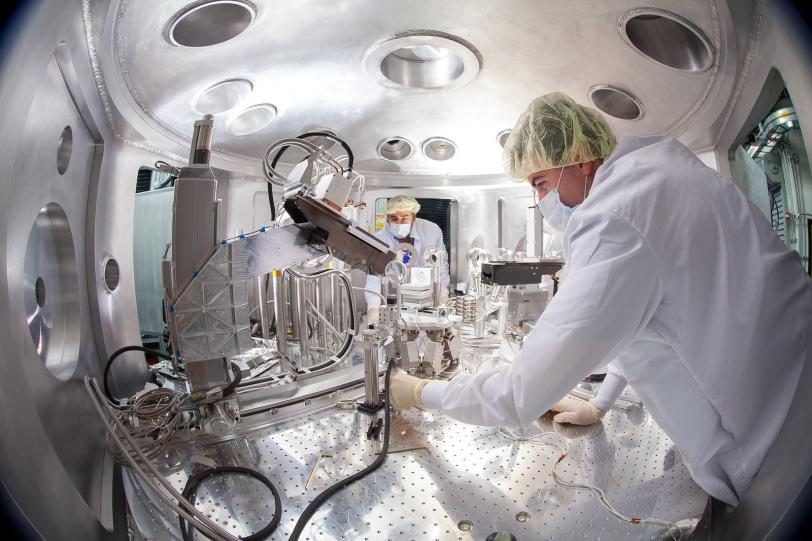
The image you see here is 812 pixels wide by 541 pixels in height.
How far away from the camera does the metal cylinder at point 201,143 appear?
104 centimetres

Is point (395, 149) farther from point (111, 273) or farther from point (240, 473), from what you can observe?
point (240, 473)

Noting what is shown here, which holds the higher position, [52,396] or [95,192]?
[95,192]

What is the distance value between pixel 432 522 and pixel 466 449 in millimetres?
291

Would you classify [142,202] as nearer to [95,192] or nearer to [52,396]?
[95,192]

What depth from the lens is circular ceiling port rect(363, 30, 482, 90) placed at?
1.10 metres

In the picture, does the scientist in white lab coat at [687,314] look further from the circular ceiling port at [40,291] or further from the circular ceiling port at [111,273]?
the circular ceiling port at [111,273]

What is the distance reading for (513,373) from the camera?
742 mm

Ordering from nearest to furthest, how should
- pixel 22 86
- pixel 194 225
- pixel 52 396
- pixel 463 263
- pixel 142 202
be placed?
pixel 22 86 < pixel 52 396 < pixel 194 225 < pixel 142 202 < pixel 463 263

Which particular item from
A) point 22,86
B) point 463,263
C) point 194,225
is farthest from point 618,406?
point 22,86

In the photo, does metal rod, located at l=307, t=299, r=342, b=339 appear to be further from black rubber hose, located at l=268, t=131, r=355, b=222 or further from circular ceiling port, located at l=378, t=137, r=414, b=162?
circular ceiling port, located at l=378, t=137, r=414, b=162

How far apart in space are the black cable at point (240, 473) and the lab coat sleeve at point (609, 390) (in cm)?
98

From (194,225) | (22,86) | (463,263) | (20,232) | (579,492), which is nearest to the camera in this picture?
(22,86)

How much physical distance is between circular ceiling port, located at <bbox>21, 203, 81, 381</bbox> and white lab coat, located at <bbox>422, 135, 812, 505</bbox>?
1.01 m

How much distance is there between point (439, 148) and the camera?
59.4 inches
